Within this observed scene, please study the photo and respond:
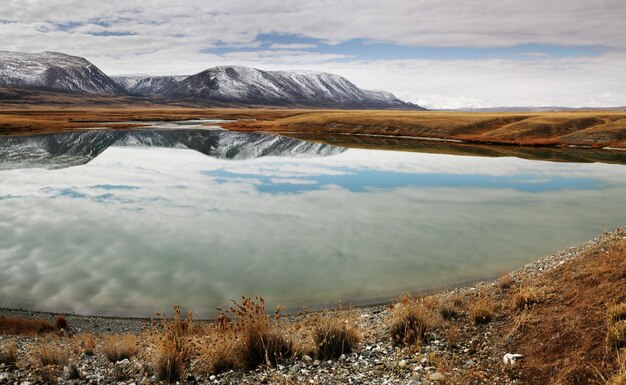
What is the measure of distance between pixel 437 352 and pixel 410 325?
138cm

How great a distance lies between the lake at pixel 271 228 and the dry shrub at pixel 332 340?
248 inches

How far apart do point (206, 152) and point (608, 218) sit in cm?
5555

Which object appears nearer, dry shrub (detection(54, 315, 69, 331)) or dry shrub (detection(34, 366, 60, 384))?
dry shrub (detection(34, 366, 60, 384))

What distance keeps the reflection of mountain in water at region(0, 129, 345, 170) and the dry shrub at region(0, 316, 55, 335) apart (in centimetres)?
4144

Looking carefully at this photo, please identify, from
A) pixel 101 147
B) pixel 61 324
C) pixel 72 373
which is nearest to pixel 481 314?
pixel 72 373

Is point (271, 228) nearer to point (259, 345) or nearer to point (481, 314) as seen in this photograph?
point (481, 314)

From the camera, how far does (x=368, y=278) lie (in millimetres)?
19312

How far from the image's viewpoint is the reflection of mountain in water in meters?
56.3

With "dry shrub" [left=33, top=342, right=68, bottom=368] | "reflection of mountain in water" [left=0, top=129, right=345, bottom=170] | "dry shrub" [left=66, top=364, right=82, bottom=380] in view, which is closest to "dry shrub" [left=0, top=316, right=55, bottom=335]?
"dry shrub" [left=33, top=342, right=68, bottom=368]

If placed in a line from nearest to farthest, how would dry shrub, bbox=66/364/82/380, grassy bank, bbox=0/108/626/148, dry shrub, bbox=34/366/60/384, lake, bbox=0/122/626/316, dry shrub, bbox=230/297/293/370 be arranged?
dry shrub, bbox=34/366/60/384 < dry shrub, bbox=66/364/82/380 < dry shrub, bbox=230/297/293/370 < lake, bbox=0/122/626/316 < grassy bank, bbox=0/108/626/148

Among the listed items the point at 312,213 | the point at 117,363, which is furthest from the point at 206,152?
the point at 117,363

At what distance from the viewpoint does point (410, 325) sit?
36.5 ft

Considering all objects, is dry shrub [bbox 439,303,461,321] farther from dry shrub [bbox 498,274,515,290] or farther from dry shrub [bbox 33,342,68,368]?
dry shrub [bbox 33,342,68,368]

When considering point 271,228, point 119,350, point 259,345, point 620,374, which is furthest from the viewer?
point 271,228
